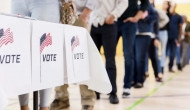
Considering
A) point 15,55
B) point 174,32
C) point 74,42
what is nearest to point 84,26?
point 74,42

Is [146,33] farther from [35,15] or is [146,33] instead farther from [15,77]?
[15,77]

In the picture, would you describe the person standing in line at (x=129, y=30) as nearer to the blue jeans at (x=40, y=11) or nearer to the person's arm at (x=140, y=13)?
the person's arm at (x=140, y=13)

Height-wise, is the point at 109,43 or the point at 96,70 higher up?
the point at 109,43

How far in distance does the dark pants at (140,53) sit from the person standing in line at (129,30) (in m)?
0.54

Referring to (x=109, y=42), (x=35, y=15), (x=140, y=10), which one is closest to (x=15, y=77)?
(x=35, y=15)

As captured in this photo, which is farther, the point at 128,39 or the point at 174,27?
the point at 174,27

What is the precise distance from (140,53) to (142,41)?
0.16 metres

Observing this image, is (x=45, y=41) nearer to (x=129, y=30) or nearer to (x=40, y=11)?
(x=40, y=11)

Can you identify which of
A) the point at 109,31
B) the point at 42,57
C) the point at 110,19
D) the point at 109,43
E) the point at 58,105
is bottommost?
the point at 58,105

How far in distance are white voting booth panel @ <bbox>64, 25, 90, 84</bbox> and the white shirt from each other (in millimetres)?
876

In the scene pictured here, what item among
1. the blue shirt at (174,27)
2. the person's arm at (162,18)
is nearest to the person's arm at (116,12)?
the person's arm at (162,18)

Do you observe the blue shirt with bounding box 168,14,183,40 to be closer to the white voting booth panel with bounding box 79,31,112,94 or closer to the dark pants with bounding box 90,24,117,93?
the dark pants with bounding box 90,24,117,93

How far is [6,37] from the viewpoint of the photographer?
32.5 inches

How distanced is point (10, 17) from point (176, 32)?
15.5ft
